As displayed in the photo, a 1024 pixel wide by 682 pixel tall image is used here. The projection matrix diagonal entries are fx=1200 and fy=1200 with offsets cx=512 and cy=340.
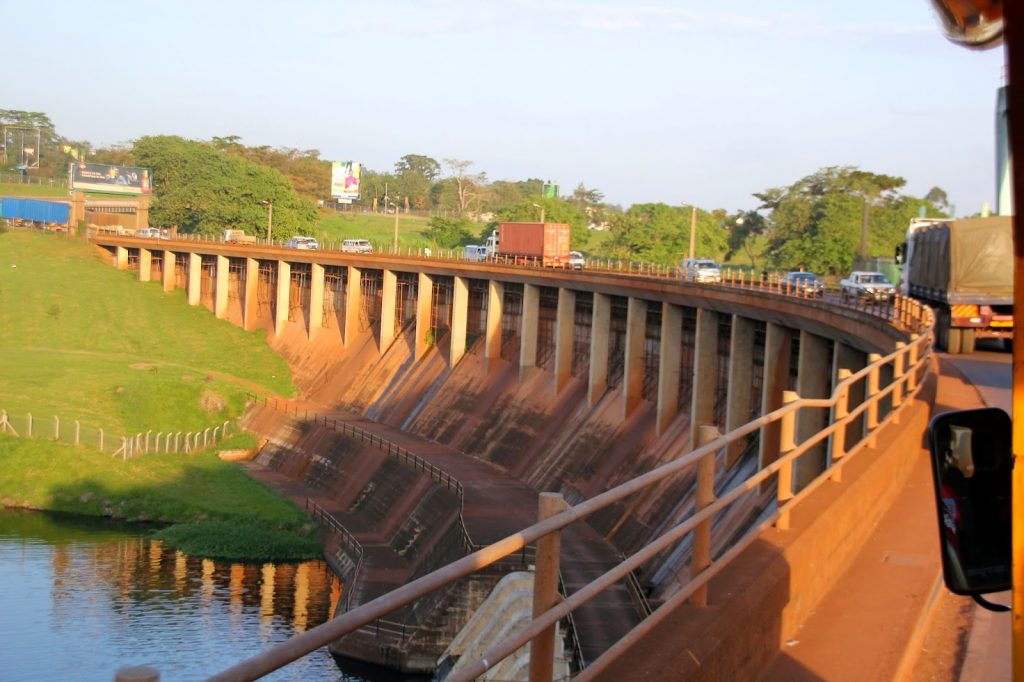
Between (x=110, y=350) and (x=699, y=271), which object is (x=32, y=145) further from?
(x=699, y=271)

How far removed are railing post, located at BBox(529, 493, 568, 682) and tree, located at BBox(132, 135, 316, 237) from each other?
105 meters

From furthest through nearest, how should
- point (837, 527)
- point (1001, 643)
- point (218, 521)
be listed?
point (218, 521)
point (837, 527)
point (1001, 643)

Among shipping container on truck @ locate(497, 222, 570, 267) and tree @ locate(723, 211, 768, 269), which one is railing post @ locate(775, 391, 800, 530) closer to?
shipping container on truck @ locate(497, 222, 570, 267)

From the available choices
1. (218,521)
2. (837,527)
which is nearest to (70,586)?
(218,521)

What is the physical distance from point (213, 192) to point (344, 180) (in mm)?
24124

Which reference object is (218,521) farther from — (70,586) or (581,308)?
(581,308)

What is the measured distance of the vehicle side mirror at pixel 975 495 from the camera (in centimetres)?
352

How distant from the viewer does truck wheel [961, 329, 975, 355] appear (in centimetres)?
3095

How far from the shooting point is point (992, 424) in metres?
3.52

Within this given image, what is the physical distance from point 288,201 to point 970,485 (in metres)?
108

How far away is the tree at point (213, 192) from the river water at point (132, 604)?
64461 mm

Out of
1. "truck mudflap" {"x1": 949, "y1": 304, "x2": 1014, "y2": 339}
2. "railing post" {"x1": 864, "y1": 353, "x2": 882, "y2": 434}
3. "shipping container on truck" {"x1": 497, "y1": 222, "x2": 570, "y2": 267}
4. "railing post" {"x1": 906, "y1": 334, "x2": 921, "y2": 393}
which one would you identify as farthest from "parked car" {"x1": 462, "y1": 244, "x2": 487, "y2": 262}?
"railing post" {"x1": 864, "y1": 353, "x2": 882, "y2": 434}

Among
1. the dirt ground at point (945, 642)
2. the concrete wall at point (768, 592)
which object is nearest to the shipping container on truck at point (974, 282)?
the concrete wall at point (768, 592)

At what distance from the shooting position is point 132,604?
35344mm
